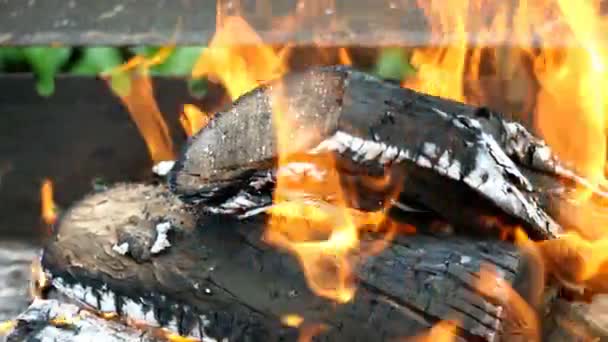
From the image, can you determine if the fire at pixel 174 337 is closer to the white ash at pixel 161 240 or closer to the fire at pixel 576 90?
the white ash at pixel 161 240

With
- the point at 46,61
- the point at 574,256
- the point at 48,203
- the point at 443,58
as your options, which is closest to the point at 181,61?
the point at 46,61

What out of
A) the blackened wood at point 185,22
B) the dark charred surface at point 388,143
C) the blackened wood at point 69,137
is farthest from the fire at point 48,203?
the dark charred surface at point 388,143

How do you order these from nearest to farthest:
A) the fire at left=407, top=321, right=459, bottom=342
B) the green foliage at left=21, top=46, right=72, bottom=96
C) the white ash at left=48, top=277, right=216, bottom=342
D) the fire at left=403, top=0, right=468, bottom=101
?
the fire at left=407, top=321, right=459, bottom=342 < the white ash at left=48, top=277, right=216, bottom=342 < the fire at left=403, top=0, right=468, bottom=101 < the green foliage at left=21, top=46, right=72, bottom=96

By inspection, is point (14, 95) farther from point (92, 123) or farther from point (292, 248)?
point (292, 248)

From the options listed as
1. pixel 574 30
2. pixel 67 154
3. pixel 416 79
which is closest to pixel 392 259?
pixel 416 79

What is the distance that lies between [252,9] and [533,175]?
39.6 inches

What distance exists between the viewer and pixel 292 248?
1279 mm

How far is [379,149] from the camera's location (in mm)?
1170

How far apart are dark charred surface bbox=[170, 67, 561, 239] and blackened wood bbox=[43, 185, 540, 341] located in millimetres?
63

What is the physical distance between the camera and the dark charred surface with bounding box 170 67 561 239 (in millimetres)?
1180

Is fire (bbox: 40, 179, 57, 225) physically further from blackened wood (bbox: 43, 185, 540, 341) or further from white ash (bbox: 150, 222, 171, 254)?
white ash (bbox: 150, 222, 171, 254)

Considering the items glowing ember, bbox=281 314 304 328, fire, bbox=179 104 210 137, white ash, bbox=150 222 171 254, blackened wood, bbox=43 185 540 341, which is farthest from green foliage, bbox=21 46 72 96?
glowing ember, bbox=281 314 304 328

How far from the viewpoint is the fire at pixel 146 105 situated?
199 cm

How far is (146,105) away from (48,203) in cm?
31
